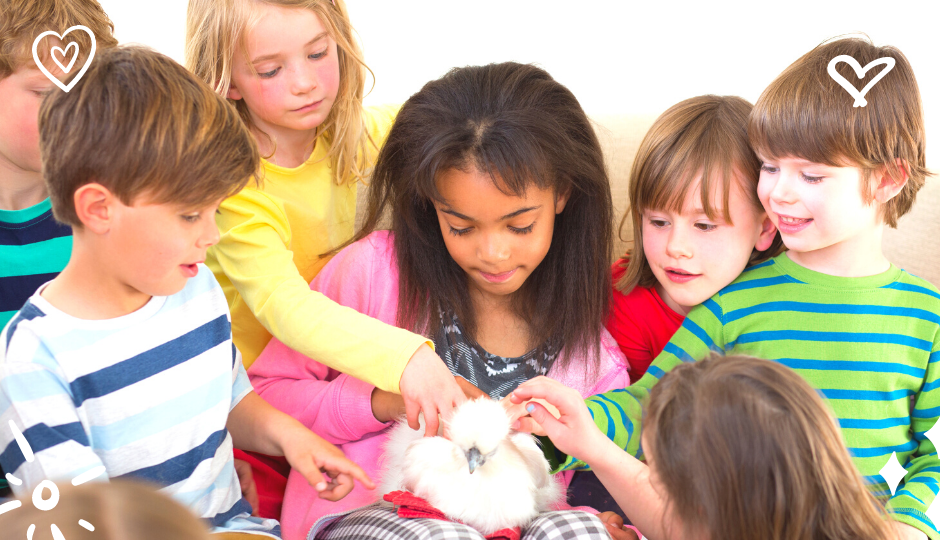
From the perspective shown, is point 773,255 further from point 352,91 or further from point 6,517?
point 6,517

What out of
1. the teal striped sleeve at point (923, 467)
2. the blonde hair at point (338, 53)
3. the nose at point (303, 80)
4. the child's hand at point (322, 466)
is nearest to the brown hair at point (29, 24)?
the blonde hair at point (338, 53)

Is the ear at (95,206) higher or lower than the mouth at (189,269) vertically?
higher

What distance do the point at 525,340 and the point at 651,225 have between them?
328mm

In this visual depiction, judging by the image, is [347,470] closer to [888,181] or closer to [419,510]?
[419,510]

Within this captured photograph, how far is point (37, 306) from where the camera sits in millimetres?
979

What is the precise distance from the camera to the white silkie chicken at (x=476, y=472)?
119 centimetres

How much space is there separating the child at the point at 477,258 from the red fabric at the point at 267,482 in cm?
11

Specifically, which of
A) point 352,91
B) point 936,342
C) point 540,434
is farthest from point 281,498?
point 936,342

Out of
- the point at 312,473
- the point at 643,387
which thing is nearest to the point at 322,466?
the point at 312,473

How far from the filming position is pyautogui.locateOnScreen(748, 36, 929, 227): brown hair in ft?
4.16

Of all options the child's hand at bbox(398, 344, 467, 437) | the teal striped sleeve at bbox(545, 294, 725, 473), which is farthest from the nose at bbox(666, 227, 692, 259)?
the child's hand at bbox(398, 344, 467, 437)

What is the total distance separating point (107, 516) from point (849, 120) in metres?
1.19

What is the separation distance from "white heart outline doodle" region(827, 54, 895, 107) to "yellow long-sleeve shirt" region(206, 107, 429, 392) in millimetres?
812

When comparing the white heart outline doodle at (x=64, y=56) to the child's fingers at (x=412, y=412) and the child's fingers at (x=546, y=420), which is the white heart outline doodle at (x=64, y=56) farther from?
the child's fingers at (x=546, y=420)
